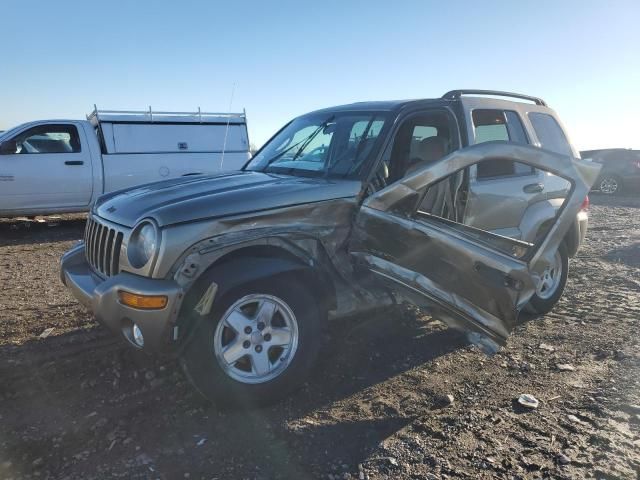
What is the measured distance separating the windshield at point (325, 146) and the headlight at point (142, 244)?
1416mm

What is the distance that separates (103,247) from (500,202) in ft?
10.6

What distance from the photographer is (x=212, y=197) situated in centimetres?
326

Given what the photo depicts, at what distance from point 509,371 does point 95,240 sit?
3.14 meters

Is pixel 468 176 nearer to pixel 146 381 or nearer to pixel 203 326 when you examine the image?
pixel 203 326

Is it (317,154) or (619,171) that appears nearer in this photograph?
(317,154)

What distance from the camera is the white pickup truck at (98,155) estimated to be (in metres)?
9.10

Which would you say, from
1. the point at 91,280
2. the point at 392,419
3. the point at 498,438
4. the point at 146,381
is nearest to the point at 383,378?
the point at 392,419

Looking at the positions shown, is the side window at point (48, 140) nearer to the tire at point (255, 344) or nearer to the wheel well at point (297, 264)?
the wheel well at point (297, 264)

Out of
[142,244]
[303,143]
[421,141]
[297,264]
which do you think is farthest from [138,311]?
[421,141]

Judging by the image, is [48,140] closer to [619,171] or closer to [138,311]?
[138,311]

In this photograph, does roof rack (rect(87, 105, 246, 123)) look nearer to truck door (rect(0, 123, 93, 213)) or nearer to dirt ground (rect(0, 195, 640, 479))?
truck door (rect(0, 123, 93, 213))

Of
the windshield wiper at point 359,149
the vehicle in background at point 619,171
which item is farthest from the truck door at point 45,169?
the vehicle in background at point 619,171

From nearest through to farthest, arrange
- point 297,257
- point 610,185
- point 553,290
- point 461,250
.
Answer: point 461,250 < point 297,257 < point 553,290 < point 610,185

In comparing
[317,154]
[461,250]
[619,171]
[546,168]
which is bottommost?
[619,171]
